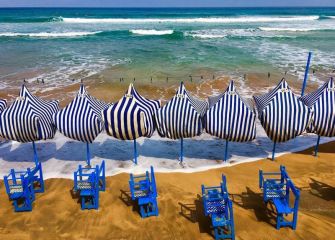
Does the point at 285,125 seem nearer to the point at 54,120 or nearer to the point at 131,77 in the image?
the point at 54,120

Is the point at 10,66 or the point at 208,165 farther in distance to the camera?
the point at 10,66

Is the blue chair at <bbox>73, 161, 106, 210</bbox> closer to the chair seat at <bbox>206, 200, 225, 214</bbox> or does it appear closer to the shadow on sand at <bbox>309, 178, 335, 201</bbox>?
the chair seat at <bbox>206, 200, 225, 214</bbox>

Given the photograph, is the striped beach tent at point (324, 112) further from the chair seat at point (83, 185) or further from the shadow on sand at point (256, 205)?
the chair seat at point (83, 185)

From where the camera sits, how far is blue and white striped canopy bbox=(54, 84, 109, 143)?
11664mm

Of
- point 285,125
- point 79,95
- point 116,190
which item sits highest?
point 79,95

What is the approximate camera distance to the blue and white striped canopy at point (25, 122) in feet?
38.0

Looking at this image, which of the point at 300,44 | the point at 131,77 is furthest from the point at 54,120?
the point at 300,44

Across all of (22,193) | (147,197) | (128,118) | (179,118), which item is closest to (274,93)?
(179,118)

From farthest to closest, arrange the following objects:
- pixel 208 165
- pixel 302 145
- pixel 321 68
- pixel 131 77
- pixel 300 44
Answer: pixel 300 44
pixel 321 68
pixel 131 77
pixel 302 145
pixel 208 165

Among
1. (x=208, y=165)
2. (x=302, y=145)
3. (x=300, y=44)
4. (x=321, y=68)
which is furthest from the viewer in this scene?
(x=300, y=44)

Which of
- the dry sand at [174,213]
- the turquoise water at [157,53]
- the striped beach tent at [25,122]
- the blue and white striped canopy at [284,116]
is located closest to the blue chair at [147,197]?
the dry sand at [174,213]

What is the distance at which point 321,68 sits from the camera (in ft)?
101

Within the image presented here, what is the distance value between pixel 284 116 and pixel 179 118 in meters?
3.80

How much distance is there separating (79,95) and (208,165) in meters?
5.86
